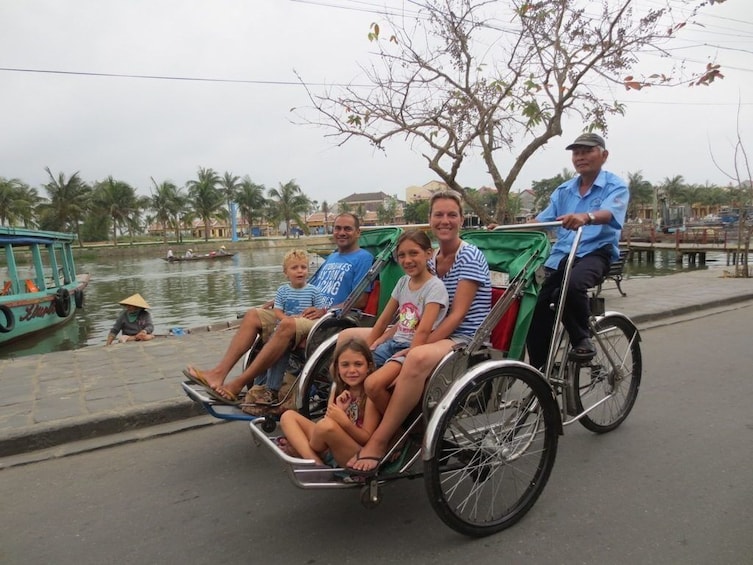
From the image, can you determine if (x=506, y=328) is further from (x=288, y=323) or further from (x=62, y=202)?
(x=62, y=202)

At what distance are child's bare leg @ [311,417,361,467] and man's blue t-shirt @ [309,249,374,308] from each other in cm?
164

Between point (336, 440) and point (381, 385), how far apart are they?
318 millimetres

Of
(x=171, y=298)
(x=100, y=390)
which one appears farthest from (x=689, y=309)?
(x=171, y=298)

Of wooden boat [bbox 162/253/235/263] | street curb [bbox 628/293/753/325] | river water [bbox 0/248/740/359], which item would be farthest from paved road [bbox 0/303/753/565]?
wooden boat [bbox 162/253/235/263]

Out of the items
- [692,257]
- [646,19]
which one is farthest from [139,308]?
[692,257]

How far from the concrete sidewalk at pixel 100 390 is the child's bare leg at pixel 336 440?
203cm

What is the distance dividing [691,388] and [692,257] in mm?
27477

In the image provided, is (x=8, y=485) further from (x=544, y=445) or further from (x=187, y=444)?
(x=544, y=445)

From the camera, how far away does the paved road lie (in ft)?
7.95

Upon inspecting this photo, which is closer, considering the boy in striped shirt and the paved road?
the paved road

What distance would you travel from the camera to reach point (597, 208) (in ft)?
11.1

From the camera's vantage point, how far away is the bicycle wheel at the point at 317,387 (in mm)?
3129

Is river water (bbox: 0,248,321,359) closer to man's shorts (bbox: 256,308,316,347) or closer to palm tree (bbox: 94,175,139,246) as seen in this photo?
man's shorts (bbox: 256,308,316,347)

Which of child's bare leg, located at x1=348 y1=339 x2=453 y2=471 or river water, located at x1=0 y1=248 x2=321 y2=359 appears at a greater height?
child's bare leg, located at x1=348 y1=339 x2=453 y2=471
